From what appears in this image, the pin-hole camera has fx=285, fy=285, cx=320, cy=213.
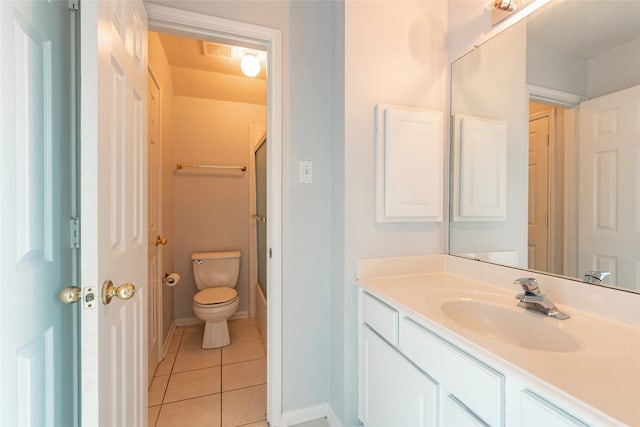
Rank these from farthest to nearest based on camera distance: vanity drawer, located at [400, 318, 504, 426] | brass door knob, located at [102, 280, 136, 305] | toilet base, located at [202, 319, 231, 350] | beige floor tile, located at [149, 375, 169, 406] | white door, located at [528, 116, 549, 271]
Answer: toilet base, located at [202, 319, 231, 350] < beige floor tile, located at [149, 375, 169, 406] < white door, located at [528, 116, 549, 271] < brass door knob, located at [102, 280, 136, 305] < vanity drawer, located at [400, 318, 504, 426]

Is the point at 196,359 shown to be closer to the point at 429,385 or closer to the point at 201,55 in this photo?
the point at 429,385

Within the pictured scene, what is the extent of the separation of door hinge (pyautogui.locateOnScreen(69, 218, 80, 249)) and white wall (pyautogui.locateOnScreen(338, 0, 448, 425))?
0.99 m

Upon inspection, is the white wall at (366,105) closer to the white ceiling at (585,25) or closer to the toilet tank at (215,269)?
the white ceiling at (585,25)

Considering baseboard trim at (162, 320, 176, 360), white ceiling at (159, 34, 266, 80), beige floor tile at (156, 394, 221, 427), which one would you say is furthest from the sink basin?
baseboard trim at (162, 320, 176, 360)

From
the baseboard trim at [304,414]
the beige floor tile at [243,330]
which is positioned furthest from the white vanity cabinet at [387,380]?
the beige floor tile at [243,330]

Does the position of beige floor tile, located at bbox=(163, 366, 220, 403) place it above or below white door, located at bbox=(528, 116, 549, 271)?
below

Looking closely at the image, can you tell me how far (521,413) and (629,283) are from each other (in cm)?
61

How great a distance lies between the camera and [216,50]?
2.16 metres

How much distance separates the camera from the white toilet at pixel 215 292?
2.29m

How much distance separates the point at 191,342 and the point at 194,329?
29 centimetres

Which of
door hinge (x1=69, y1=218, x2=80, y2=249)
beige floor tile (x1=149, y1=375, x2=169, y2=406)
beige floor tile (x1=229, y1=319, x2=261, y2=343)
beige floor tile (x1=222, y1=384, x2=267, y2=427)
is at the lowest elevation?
beige floor tile (x1=222, y1=384, x2=267, y2=427)

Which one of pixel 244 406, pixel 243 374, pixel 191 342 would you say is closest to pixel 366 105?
pixel 244 406

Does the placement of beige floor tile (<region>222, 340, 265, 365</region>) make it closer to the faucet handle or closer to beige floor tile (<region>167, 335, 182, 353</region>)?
beige floor tile (<region>167, 335, 182, 353</region>)

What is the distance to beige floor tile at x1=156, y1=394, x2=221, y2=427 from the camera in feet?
4.94
